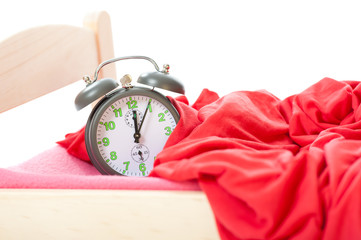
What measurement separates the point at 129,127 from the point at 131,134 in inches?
0.7

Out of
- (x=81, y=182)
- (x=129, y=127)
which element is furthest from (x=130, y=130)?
(x=81, y=182)

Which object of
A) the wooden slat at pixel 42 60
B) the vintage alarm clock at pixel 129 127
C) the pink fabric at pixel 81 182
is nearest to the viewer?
the pink fabric at pixel 81 182

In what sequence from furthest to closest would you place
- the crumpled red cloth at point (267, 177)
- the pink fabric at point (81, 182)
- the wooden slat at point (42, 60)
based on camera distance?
the wooden slat at point (42, 60) < the pink fabric at point (81, 182) < the crumpled red cloth at point (267, 177)

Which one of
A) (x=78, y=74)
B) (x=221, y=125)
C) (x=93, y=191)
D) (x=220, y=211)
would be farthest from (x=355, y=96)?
(x=78, y=74)

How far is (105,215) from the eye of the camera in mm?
958

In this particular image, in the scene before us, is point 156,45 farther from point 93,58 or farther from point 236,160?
point 236,160

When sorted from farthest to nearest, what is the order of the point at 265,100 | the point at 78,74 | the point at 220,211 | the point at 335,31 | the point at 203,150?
the point at 335,31 < the point at 78,74 < the point at 265,100 < the point at 203,150 < the point at 220,211

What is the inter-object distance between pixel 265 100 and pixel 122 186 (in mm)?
565

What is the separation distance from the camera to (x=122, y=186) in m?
0.96

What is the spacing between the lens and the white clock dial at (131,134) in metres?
1.19

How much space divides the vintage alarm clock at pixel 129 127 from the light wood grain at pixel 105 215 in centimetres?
23

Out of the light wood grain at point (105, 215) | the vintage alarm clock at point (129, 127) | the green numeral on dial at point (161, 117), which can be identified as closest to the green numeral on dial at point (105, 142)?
the vintage alarm clock at point (129, 127)

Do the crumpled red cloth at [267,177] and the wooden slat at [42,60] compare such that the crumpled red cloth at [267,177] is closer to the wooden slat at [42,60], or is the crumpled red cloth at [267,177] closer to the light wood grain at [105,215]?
the light wood grain at [105,215]

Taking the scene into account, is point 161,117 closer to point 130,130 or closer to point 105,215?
point 130,130
